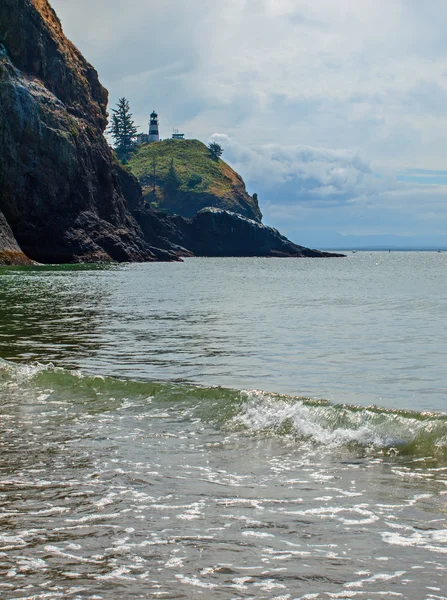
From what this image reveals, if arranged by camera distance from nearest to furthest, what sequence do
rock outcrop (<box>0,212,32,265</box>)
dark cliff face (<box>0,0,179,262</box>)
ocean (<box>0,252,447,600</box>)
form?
ocean (<box>0,252,447,600</box>) < rock outcrop (<box>0,212,32,265</box>) < dark cliff face (<box>0,0,179,262</box>)

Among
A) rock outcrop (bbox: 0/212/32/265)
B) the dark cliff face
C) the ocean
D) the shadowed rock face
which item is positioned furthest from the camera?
the dark cliff face

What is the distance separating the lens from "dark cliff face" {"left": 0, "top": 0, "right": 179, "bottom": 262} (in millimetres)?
Result: 87312

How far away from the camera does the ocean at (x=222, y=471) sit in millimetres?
5406

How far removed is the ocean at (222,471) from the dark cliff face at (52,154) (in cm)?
7192

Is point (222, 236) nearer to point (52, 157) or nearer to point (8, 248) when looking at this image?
point (52, 157)

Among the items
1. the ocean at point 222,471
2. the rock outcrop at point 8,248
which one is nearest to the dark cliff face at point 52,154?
the rock outcrop at point 8,248

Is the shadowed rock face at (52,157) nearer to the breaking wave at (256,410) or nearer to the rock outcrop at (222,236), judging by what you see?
the rock outcrop at (222,236)

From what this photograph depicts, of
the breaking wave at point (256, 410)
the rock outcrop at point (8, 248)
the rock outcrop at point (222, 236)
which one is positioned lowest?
the breaking wave at point (256, 410)

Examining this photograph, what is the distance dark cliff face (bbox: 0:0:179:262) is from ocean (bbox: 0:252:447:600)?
71.9 m

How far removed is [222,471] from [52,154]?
8976cm

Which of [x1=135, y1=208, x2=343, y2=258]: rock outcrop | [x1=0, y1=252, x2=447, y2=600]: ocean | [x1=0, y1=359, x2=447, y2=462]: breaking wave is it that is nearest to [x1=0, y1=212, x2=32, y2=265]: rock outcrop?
[x1=0, y1=252, x2=447, y2=600]: ocean

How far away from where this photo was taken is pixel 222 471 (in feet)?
27.1

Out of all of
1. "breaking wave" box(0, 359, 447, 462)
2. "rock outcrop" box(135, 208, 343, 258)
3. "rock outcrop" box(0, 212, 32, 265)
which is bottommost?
"breaking wave" box(0, 359, 447, 462)

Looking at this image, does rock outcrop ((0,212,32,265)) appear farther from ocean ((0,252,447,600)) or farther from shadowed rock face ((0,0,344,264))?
ocean ((0,252,447,600))
